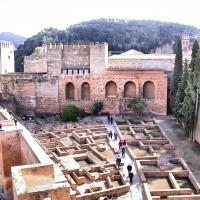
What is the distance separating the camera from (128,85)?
3475cm

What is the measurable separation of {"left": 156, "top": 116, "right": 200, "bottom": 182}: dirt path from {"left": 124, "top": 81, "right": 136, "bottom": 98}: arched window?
329 cm

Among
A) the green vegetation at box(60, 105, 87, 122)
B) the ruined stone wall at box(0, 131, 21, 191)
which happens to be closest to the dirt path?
the green vegetation at box(60, 105, 87, 122)

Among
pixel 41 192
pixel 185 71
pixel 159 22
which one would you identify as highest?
pixel 159 22

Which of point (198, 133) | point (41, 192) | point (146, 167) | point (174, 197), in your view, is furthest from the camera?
point (198, 133)

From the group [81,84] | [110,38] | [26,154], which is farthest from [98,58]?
[110,38]

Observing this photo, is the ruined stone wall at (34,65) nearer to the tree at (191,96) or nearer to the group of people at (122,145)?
the tree at (191,96)

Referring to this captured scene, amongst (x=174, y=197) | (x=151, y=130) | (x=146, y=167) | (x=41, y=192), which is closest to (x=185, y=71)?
(x=151, y=130)

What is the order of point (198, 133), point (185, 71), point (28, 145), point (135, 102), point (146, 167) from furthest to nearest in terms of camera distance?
1. point (135, 102)
2. point (185, 71)
3. point (198, 133)
4. point (146, 167)
5. point (28, 145)

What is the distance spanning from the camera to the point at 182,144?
26.0 meters

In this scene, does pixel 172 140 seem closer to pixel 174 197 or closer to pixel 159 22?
pixel 174 197

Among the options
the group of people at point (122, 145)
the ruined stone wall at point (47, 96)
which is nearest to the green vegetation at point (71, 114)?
the ruined stone wall at point (47, 96)

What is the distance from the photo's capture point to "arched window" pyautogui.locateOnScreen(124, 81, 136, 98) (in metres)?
34.6

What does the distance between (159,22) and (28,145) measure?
267 feet

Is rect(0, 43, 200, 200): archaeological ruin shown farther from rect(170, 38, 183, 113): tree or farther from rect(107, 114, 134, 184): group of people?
rect(170, 38, 183, 113): tree
